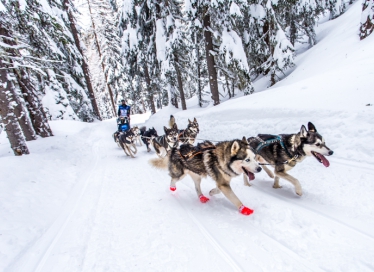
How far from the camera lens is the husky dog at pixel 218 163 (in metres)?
3.52

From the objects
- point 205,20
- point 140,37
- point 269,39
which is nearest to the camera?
point 205,20

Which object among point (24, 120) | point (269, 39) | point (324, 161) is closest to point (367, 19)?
point (269, 39)

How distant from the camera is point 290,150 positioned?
161 inches

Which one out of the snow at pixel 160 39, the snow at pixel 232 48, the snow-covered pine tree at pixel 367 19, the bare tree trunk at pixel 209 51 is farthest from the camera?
the snow at pixel 160 39

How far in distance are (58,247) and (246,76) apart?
37.9 ft

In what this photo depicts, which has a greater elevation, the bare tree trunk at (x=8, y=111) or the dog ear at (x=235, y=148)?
the bare tree trunk at (x=8, y=111)

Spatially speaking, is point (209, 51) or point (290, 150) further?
point (209, 51)

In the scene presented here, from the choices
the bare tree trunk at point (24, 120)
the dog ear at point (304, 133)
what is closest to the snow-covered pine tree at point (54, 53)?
the bare tree trunk at point (24, 120)

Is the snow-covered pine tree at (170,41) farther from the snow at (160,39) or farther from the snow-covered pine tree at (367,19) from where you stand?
the snow-covered pine tree at (367,19)

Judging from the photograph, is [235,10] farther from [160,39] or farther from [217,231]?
[217,231]

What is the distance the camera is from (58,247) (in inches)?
133

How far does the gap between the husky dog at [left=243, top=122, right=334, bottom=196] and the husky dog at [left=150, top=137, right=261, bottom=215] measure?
41.9 inches

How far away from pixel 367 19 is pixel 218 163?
12718 mm

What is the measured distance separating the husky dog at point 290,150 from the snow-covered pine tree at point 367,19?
34.2ft
